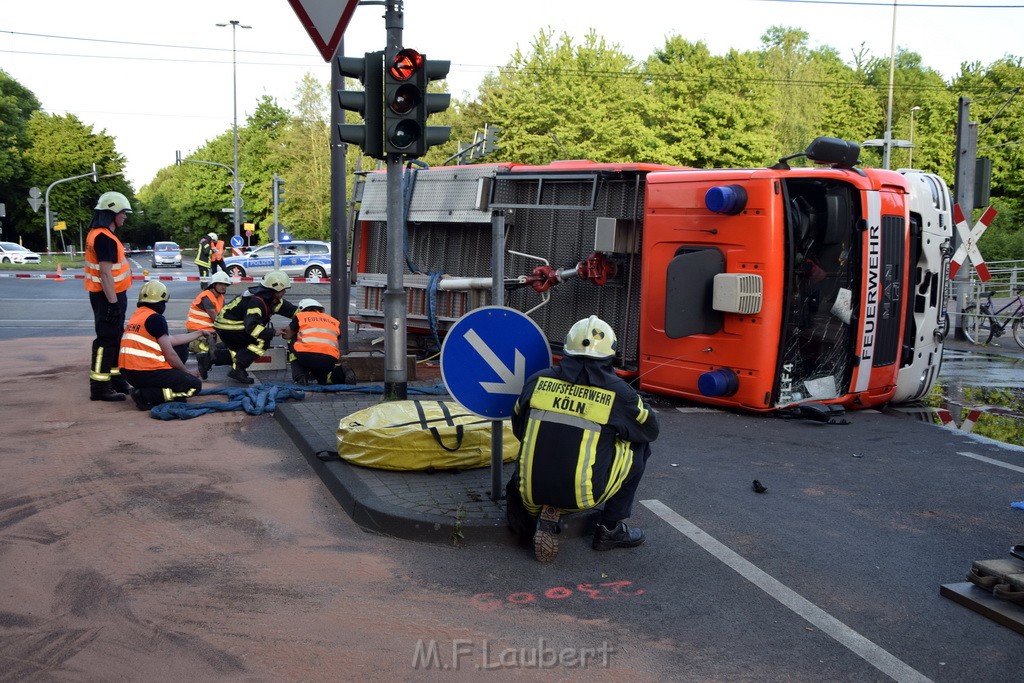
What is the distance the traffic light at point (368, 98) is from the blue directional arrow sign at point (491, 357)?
2786 mm

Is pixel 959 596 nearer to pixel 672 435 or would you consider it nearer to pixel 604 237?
pixel 672 435

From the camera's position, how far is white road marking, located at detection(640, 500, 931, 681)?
3.99 meters

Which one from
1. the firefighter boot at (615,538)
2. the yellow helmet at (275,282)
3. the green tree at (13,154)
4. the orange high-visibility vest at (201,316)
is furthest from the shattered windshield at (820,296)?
the green tree at (13,154)

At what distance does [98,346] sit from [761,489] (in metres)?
6.73

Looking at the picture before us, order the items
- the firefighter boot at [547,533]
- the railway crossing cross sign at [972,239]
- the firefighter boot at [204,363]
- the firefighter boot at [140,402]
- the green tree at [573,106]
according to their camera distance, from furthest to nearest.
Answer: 1. the green tree at [573,106]
2. the railway crossing cross sign at [972,239]
3. the firefighter boot at [204,363]
4. the firefighter boot at [140,402]
5. the firefighter boot at [547,533]

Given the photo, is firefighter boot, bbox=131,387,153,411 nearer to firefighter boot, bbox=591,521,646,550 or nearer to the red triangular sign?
the red triangular sign

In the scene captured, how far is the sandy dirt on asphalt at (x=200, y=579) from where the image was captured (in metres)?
3.95

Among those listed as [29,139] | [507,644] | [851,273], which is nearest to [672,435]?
[851,273]

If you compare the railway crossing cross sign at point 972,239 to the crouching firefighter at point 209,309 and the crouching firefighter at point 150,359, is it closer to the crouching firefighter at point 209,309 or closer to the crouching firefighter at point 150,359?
the crouching firefighter at point 209,309

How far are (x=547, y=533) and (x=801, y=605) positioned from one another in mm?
1301

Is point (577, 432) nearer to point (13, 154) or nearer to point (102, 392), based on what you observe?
point (102, 392)

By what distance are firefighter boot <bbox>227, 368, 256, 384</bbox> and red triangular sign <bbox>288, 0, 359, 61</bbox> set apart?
4.50 metres

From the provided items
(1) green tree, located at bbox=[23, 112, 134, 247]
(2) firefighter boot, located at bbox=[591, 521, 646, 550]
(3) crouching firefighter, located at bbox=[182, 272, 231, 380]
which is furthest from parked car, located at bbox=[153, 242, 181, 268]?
(2) firefighter boot, located at bbox=[591, 521, 646, 550]

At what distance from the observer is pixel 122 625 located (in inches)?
168
